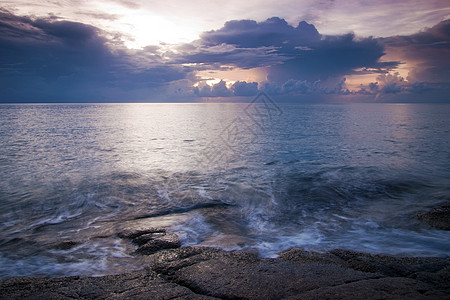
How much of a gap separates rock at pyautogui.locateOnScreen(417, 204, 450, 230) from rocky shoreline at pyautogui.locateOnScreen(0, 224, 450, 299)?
2.60 metres

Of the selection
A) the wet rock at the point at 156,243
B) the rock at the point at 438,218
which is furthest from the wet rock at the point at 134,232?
the rock at the point at 438,218

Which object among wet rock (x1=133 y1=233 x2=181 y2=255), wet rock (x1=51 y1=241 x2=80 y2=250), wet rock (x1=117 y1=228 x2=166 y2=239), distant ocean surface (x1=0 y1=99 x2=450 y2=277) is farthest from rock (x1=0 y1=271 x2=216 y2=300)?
wet rock (x1=117 y1=228 x2=166 y2=239)

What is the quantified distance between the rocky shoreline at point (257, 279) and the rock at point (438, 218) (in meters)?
2.60

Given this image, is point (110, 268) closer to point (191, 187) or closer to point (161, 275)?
point (161, 275)

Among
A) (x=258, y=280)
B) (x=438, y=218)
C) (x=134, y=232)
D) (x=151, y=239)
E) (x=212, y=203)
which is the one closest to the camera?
(x=258, y=280)

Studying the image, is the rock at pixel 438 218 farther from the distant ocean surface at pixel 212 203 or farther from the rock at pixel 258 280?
the rock at pixel 258 280

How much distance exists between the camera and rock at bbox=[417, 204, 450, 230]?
23.7 ft

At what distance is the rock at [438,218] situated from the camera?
7.22 m

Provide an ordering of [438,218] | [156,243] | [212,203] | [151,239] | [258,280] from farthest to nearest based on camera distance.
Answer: [212,203]
[438,218]
[151,239]
[156,243]
[258,280]

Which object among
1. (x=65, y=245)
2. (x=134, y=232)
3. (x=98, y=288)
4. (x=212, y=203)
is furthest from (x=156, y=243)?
(x=212, y=203)

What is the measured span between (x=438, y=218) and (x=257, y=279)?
21.8 ft

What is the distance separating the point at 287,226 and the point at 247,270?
11.4ft

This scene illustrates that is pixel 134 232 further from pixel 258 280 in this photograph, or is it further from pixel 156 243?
pixel 258 280

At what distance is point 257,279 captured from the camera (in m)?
4.32
